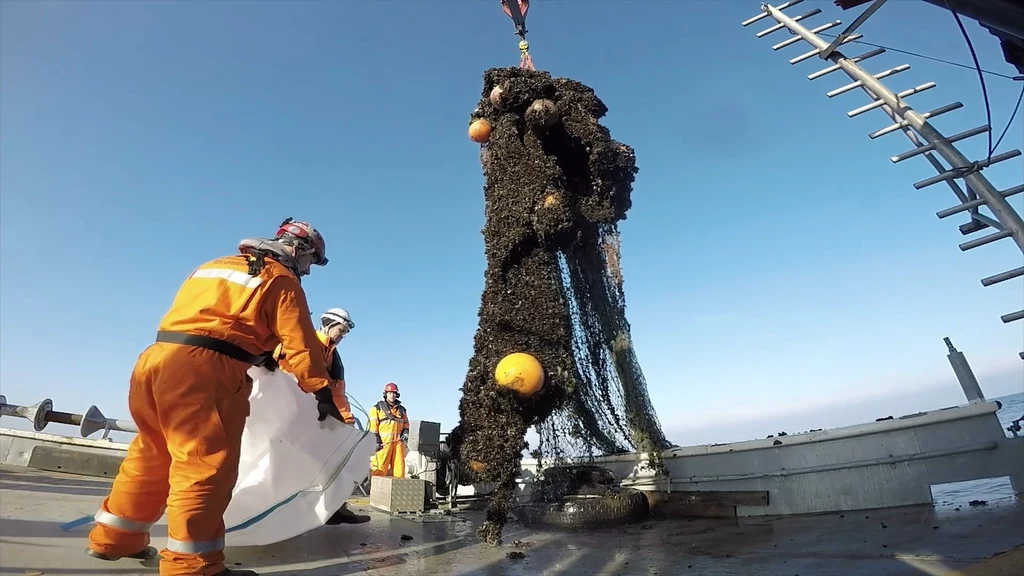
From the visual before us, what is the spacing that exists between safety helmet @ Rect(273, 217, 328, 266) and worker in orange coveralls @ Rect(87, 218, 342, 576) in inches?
11.1

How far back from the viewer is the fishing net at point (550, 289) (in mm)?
4539

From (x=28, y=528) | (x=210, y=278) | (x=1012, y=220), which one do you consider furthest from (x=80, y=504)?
(x=1012, y=220)

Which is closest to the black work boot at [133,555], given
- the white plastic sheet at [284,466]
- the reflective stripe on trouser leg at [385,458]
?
the white plastic sheet at [284,466]

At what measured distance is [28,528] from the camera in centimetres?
307

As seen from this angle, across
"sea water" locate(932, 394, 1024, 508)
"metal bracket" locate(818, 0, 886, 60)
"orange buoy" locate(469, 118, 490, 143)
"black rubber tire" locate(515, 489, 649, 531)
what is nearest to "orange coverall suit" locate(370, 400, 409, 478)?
"black rubber tire" locate(515, 489, 649, 531)

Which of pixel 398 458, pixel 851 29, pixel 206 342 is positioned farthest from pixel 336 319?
pixel 851 29

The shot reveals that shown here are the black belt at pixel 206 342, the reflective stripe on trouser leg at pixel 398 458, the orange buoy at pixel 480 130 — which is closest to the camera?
the black belt at pixel 206 342

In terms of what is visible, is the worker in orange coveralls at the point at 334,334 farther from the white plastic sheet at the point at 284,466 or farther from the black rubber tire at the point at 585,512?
the black rubber tire at the point at 585,512

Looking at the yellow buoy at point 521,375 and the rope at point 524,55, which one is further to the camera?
the rope at point 524,55

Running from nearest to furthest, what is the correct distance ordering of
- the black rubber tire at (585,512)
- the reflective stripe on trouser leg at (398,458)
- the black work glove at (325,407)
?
1. the black work glove at (325,407)
2. the black rubber tire at (585,512)
3. the reflective stripe on trouser leg at (398,458)

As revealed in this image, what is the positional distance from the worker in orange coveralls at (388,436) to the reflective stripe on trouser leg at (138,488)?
526 cm

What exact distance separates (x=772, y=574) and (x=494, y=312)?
274 cm

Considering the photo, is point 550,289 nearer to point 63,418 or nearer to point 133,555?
point 133,555

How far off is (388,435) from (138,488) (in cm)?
563
